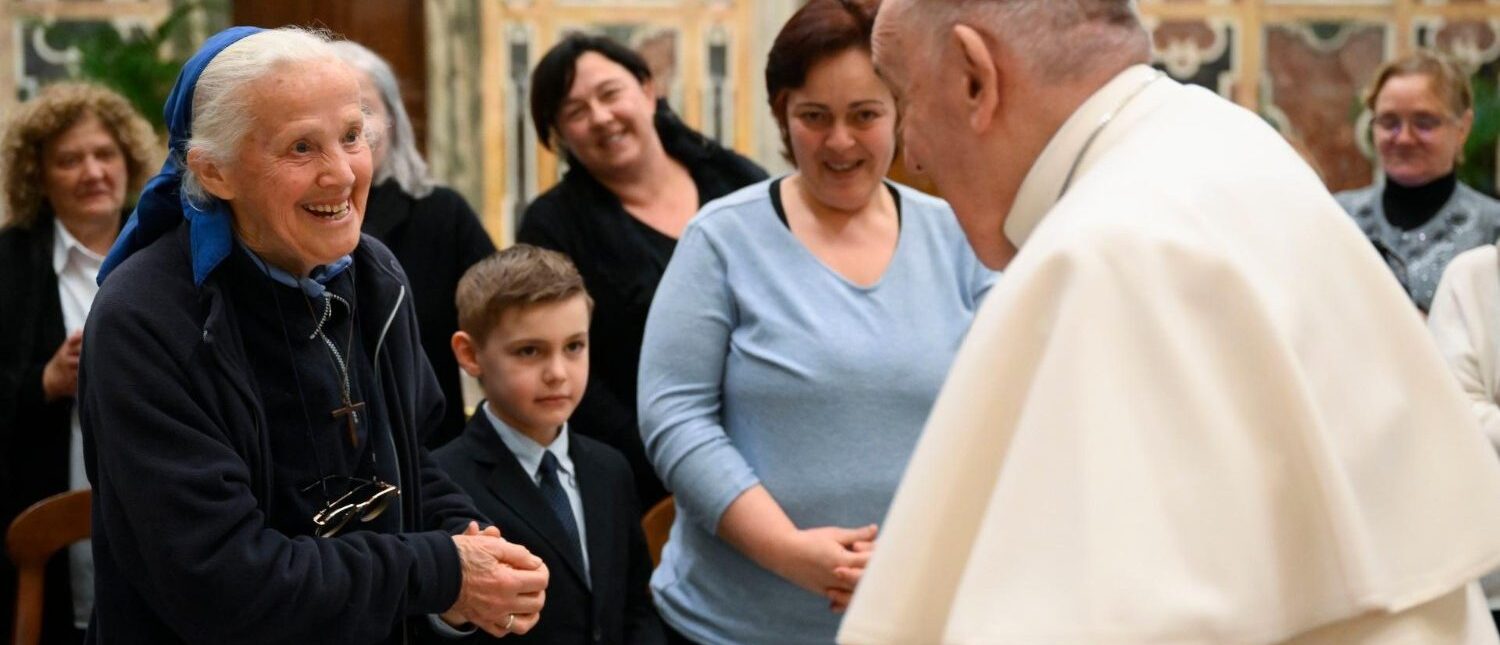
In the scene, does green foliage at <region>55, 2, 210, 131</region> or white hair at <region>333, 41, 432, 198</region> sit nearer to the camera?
white hair at <region>333, 41, 432, 198</region>

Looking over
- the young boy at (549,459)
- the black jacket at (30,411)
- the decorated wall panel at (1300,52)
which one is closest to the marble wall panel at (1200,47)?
the decorated wall panel at (1300,52)

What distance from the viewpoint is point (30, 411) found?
13.5ft

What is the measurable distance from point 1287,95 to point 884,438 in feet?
14.6

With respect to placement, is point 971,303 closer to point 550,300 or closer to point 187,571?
point 550,300

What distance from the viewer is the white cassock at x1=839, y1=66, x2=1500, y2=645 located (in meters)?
1.58

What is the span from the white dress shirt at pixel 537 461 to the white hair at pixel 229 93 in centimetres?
116

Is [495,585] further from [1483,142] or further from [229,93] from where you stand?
[1483,142]

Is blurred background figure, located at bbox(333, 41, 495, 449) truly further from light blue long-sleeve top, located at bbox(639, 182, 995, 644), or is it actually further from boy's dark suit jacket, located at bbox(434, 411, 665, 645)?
light blue long-sleeve top, located at bbox(639, 182, 995, 644)

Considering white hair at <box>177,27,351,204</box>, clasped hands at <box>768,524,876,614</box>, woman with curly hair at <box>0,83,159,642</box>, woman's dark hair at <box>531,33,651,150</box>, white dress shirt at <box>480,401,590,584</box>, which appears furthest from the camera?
woman's dark hair at <box>531,33,651,150</box>

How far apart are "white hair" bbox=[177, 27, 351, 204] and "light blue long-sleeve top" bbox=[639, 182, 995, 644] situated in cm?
103

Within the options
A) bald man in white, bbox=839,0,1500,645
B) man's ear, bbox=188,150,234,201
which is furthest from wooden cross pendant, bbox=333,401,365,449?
bald man in white, bbox=839,0,1500,645

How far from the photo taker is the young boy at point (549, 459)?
329cm

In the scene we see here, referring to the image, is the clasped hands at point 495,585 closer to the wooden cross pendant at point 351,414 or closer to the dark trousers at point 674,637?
the wooden cross pendant at point 351,414

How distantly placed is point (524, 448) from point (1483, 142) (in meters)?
4.68
